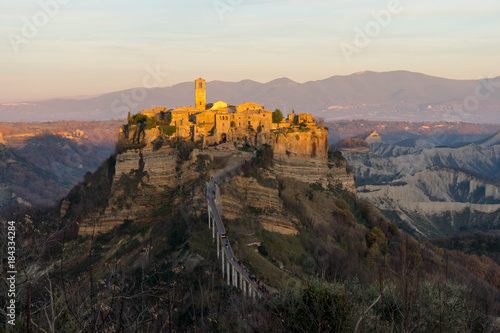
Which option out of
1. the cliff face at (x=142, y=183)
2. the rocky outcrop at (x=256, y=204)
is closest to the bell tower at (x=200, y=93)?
the cliff face at (x=142, y=183)

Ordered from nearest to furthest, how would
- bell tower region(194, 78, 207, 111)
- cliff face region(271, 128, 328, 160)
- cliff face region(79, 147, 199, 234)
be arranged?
cliff face region(79, 147, 199, 234), cliff face region(271, 128, 328, 160), bell tower region(194, 78, 207, 111)

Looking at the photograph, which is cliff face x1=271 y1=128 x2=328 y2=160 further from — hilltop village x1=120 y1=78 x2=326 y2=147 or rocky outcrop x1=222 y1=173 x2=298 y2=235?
rocky outcrop x1=222 y1=173 x2=298 y2=235

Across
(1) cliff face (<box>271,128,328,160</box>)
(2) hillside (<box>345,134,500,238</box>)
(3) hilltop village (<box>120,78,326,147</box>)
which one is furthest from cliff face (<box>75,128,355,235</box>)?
(2) hillside (<box>345,134,500,238</box>)

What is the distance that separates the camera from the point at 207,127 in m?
54.8

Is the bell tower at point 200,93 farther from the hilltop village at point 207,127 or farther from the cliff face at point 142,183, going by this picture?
the cliff face at point 142,183

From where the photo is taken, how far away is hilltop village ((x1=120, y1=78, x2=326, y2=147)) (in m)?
53.4

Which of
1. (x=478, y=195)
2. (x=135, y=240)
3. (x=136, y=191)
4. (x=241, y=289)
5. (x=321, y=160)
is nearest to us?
(x=241, y=289)

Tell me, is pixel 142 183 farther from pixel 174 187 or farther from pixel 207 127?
Result: pixel 207 127

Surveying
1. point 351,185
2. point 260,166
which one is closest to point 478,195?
point 351,185

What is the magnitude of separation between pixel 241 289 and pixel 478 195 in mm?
124932

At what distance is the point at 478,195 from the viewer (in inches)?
5512

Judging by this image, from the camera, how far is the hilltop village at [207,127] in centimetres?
5344

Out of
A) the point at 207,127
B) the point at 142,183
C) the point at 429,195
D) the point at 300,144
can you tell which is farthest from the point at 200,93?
the point at 429,195

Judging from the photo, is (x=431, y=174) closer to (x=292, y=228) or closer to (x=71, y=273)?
(x=292, y=228)
